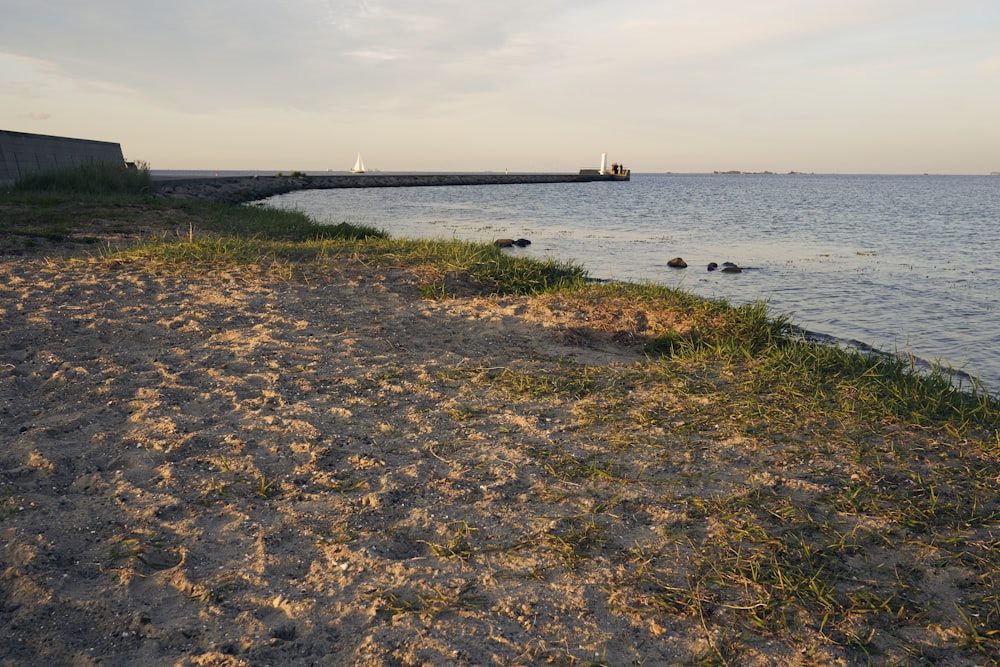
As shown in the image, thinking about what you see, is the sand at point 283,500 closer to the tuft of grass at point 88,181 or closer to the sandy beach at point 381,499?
the sandy beach at point 381,499

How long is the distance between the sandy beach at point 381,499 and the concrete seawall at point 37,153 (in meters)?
17.2

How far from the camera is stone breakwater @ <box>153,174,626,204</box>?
31781mm

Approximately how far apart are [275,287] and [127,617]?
575 cm

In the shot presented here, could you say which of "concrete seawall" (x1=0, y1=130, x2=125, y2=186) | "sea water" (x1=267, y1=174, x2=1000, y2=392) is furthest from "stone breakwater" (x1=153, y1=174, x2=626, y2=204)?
"sea water" (x1=267, y1=174, x2=1000, y2=392)

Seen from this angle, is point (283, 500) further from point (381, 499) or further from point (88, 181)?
point (88, 181)

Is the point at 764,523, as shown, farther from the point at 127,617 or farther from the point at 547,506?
the point at 127,617

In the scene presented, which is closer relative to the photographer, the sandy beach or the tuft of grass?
the sandy beach

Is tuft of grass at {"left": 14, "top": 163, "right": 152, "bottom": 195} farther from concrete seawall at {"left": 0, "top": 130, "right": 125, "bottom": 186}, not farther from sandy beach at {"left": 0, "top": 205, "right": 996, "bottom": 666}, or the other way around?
sandy beach at {"left": 0, "top": 205, "right": 996, "bottom": 666}

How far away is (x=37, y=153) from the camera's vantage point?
21.8 meters

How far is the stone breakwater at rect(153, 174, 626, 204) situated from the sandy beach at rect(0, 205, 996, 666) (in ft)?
74.7

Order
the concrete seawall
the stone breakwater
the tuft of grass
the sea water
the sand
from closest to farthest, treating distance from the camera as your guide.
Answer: the sand, the sea water, the tuft of grass, the concrete seawall, the stone breakwater

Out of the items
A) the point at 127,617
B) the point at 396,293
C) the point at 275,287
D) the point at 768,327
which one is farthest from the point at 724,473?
the point at 275,287

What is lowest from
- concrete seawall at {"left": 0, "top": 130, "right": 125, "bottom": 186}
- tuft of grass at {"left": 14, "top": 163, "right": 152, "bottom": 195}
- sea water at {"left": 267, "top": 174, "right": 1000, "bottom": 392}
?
sea water at {"left": 267, "top": 174, "right": 1000, "bottom": 392}

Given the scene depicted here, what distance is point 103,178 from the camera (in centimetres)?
1916
